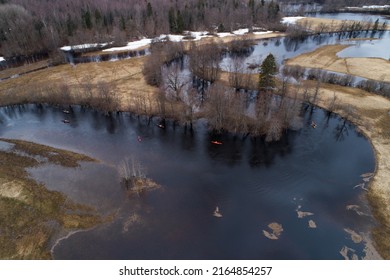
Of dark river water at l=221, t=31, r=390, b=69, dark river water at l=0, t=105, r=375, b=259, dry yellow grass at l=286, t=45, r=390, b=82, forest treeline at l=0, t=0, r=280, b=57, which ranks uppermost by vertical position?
forest treeline at l=0, t=0, r=280, b=57

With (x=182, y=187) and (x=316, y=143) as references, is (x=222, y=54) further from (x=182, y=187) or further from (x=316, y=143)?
(x=182, y=187)

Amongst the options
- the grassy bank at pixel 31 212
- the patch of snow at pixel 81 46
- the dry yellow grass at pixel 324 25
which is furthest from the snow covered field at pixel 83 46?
the dry yellow grass at pixel 324 25

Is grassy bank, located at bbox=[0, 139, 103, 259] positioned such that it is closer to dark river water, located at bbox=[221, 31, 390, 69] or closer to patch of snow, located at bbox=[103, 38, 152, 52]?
dark river water, located at bbox=[221, 31, 390, 69]

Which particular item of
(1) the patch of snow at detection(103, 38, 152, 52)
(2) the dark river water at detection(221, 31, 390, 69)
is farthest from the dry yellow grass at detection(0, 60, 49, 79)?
(2) the dark river water at detection(221, 31, 390, 69)

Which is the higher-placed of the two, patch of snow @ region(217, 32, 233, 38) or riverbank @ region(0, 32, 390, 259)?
patch of snow @ region(217, 32, 233, 38)

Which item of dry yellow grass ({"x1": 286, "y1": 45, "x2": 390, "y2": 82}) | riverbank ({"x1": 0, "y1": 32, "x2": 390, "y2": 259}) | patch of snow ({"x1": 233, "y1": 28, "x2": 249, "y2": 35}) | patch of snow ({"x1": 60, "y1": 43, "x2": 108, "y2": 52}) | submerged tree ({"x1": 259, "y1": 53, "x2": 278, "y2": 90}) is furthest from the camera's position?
patch of snow ({"x1": 233, "y1": 28, "x2": 249, "y2": 35})

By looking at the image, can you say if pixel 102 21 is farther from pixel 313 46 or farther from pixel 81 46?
pixel 313 46

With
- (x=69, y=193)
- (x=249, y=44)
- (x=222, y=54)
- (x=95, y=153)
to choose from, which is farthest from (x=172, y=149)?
(x=249, y=44)

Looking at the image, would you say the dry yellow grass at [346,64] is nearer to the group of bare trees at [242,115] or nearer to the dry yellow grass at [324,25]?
the dry yellow grass at [324,25]
